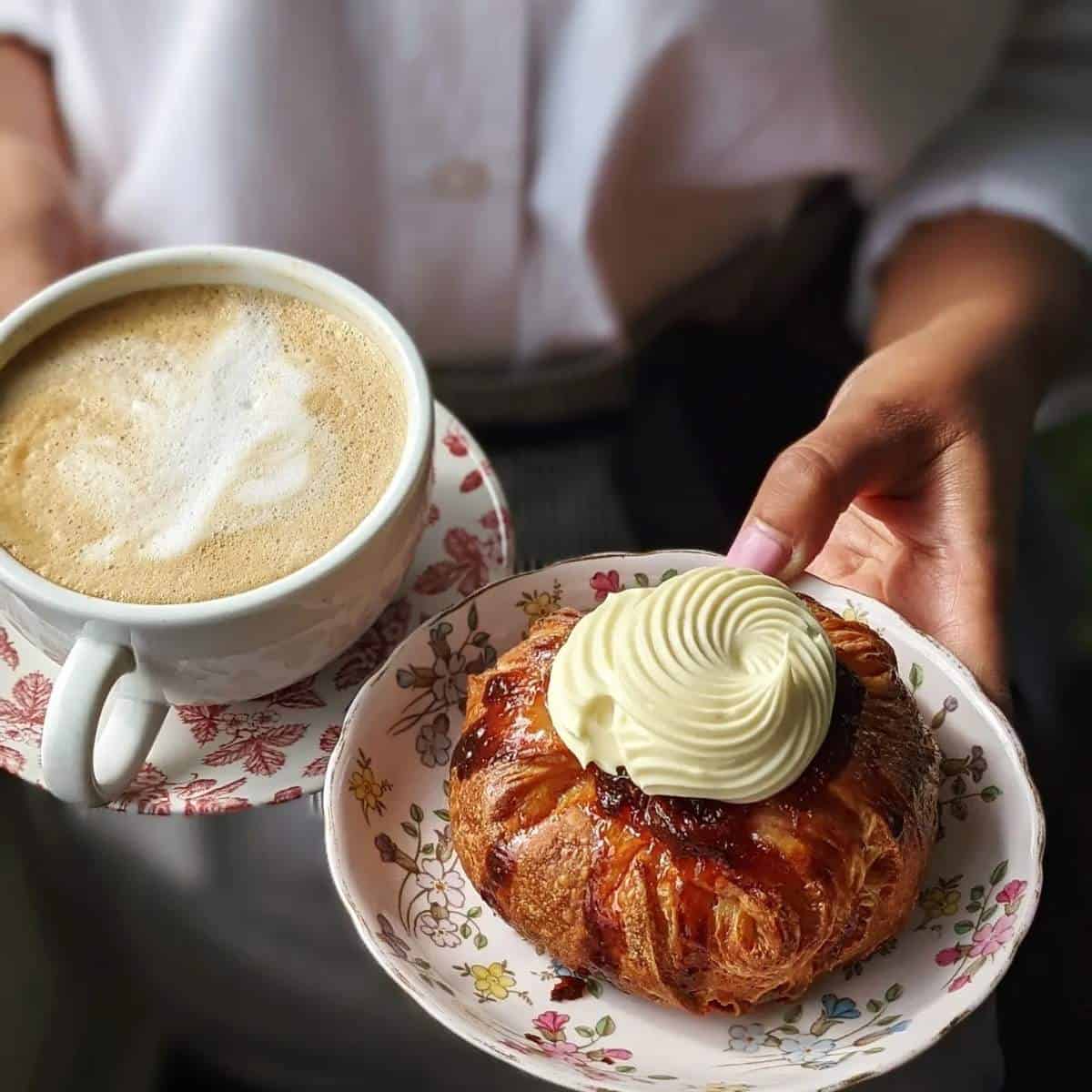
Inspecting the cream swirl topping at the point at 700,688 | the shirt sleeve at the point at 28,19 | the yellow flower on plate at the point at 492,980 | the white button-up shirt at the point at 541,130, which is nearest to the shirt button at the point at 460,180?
the white button-up shirt at the point at 541,130

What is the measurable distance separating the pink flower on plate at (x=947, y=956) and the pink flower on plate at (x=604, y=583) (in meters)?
0.27

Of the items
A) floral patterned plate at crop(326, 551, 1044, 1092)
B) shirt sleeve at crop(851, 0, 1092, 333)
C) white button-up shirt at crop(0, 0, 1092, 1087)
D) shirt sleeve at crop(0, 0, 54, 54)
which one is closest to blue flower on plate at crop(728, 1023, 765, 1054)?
floral patterned plate at crop(326, 551, 1044, 1092)

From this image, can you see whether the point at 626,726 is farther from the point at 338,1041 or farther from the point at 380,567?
the point at 338,1041

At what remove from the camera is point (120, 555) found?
2.13ft

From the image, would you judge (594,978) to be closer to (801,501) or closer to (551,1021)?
(551,1021)

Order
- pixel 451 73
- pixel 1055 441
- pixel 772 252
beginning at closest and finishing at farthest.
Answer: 1. pixel 451 73
2. pixel 1055 441
3. pixel 772 252

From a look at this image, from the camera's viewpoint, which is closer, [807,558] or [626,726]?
[626,726]

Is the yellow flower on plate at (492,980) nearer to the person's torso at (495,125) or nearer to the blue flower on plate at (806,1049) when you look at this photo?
the blue flower on plate at (806,1049)

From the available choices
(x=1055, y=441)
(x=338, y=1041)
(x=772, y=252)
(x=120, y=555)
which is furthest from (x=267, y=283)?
(x=1055, y=441)

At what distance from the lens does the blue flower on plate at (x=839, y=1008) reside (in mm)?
604

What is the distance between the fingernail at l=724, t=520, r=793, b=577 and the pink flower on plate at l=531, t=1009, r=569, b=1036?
0.85 feet

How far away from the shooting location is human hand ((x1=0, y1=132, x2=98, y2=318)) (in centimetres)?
98

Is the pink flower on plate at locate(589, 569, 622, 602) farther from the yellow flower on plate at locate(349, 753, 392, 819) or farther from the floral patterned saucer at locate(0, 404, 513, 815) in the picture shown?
the yellow flower on plate at locate(349, 753, 392, 819)

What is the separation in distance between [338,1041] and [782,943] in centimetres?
33
